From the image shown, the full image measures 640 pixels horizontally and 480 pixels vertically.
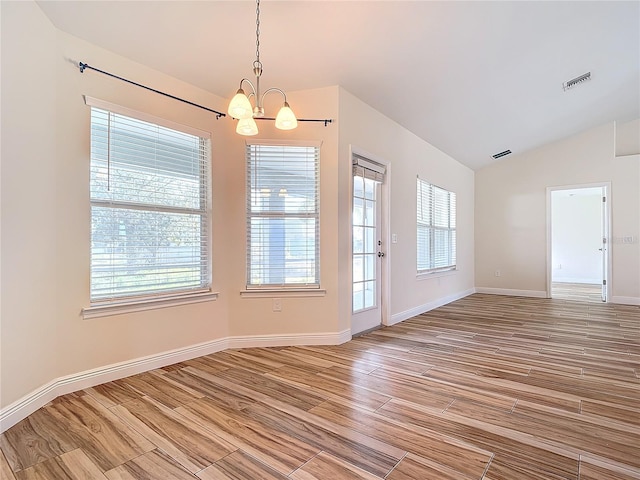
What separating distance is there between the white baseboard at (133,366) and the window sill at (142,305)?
415 mm

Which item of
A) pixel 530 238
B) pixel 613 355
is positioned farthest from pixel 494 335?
pixel 530 238

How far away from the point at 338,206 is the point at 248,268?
3.78 ft

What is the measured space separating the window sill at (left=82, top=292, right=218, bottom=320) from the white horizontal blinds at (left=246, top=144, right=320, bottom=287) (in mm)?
498

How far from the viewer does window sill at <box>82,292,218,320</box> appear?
2621 mm

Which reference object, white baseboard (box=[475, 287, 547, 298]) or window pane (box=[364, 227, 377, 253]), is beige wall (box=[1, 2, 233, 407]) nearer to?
window pane (box=[364, 227, 377, 253])

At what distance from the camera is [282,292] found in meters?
3.60

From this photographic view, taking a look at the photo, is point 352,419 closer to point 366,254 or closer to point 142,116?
point 366,254

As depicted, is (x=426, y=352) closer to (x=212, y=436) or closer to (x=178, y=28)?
(x=212, y=436)

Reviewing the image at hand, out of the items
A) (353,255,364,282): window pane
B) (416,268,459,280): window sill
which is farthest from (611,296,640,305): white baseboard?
(353,255,364,282): window pane

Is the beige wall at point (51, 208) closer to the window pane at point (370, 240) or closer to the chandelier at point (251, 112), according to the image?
the chandelier at point (251, 112)

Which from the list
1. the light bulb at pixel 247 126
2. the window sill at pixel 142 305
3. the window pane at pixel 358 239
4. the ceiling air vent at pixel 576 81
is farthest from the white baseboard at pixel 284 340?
the ceiling air vent at pixel 576 81

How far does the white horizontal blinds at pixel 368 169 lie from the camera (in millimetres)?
3869

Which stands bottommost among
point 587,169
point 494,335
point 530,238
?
point 494,335

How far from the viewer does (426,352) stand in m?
3.41
